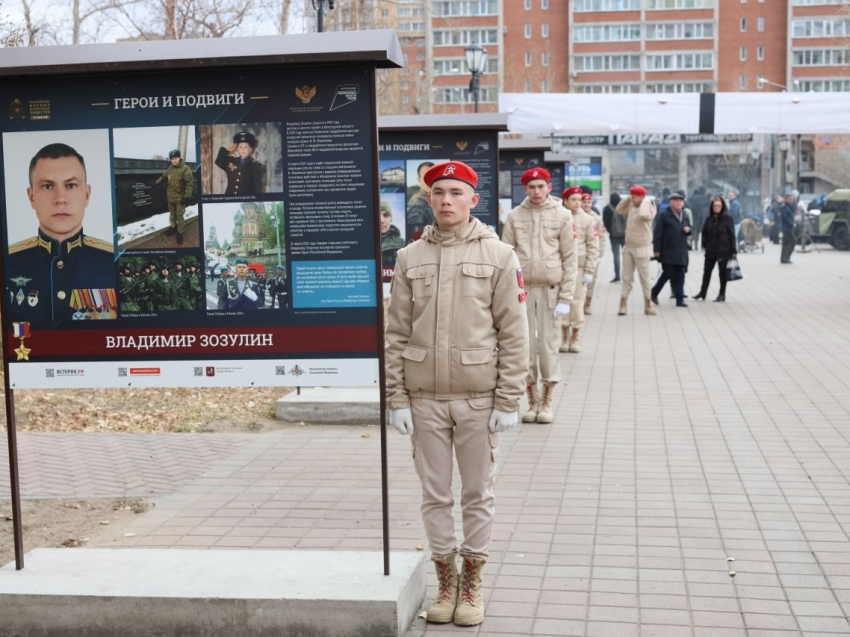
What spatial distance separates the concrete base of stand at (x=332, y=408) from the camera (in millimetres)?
9508

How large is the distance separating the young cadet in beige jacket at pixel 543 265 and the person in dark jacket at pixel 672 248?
31.9ft

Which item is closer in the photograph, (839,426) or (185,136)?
(185,136)

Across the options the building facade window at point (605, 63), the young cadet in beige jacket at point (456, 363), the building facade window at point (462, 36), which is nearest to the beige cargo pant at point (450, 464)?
the young cadet in beige jacket at point (456, 363)

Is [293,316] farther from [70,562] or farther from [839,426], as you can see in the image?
[839,426]

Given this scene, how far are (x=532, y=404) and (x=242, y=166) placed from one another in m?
4.89

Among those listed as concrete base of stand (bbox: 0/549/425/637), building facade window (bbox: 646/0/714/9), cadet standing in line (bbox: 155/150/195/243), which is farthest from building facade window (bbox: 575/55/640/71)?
concrete base of stand (bbox: 0/549/425/637)

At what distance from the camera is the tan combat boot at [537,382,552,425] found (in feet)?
31.1

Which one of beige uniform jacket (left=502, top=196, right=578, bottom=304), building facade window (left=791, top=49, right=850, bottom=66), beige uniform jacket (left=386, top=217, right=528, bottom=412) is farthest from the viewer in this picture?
building facade window (left=791, top=49, right=850, bottom=66)

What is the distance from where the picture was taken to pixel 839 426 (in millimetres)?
9211

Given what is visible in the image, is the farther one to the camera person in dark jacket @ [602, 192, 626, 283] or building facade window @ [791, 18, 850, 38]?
building facade window @ [791, 18, 850, 38]

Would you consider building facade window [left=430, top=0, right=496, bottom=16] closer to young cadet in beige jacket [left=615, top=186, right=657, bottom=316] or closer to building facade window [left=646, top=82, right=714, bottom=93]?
building facade window [left=646, top=82, right=714, bottom=93]

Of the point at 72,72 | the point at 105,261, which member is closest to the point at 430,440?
the point at 105,261

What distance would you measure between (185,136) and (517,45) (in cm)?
10522

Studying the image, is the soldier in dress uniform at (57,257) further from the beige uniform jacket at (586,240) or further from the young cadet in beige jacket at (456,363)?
the beige uniform jacket at (586,240)
